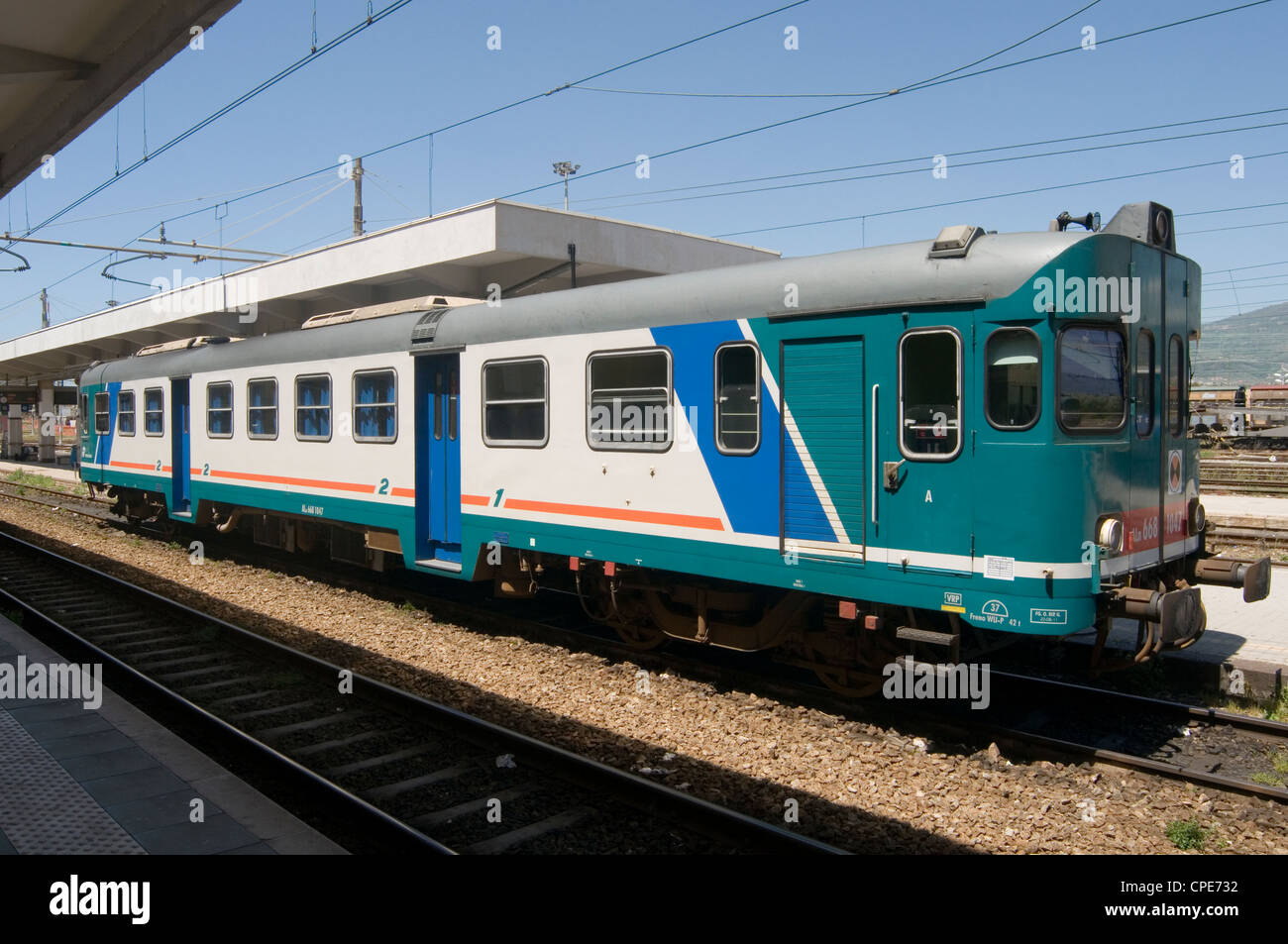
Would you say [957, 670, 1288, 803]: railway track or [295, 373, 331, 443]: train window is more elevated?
[295, 373, 331, 443]: train window

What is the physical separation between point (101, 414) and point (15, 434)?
38143mm

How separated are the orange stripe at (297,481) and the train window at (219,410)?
24.0 inches

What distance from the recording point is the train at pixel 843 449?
247 inches

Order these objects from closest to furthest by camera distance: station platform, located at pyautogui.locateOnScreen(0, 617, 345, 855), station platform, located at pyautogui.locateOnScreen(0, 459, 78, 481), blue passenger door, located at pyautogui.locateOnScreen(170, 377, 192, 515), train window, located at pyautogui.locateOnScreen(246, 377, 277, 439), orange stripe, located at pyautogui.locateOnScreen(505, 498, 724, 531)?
station platform, located at pyautogui.locateOnScreen(0, 617, 345, 855) → orange stripe, located at pyautogui.locateOnScreen(505, 498, 724, 531) → train window, located at pyautogui.locateOnScreen(246, 377, 277, 439) → blue passenger door, located at pyautogui.locateOnScreen(170, 377, 192, 515) → station platform, located at pyautogui.locateOnScreen(0, 459, 78, 481)

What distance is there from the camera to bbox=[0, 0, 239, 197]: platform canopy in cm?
880

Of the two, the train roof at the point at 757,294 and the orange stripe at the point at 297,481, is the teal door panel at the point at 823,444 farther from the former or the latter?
the orange stripe at the point at 297,481

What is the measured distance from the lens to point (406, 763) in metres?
6.71

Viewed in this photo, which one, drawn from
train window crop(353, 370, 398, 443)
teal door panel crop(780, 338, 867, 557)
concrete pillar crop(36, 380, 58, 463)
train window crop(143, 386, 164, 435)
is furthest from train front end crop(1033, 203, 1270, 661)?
concrete pillar crop(36, 380, 58, 463)

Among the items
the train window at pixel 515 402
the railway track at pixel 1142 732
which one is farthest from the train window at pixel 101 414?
the railway track at pixel 1142 732

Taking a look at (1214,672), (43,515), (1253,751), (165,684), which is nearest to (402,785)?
(165,684)

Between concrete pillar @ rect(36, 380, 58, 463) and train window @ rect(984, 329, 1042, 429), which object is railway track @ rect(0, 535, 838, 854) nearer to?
train window @ rect(984, 329, 1042, 429)

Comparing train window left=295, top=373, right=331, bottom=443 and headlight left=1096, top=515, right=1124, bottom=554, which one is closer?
headlight left=1096, top=515, right=1124, bottom=554

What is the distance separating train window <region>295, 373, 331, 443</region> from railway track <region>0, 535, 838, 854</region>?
3169 millimetres
